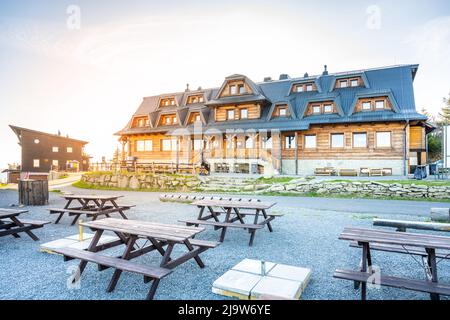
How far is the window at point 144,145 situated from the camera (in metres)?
28.5

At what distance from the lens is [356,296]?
3.47 m

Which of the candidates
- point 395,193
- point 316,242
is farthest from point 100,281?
point 395,193

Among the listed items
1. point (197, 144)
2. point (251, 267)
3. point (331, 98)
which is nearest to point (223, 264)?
point (251, 267)

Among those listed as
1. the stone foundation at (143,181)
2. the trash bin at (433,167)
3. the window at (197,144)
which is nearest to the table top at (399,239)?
the stone foundation at (143,181)

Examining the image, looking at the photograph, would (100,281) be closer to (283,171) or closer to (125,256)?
(125,256)

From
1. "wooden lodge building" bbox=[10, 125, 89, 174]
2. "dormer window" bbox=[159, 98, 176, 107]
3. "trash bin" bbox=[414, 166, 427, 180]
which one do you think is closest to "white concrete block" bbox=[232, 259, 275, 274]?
"trash bin" bbox=[414, 166, 427, 180]

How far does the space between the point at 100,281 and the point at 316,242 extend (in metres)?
4.29

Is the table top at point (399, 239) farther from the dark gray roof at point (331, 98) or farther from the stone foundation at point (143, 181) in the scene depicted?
the dark gray roof at point (331, 98)

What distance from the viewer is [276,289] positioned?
3.42 meters

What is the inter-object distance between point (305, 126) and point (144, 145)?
16.6 metres

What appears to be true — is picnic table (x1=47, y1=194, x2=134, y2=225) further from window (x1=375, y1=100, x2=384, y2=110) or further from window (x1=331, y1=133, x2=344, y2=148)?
window (x1=375, y1=100, x2=384, y2=110)

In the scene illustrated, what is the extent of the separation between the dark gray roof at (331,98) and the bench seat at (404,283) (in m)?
18.0

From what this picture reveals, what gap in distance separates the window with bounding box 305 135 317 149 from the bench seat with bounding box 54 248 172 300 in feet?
66.5
